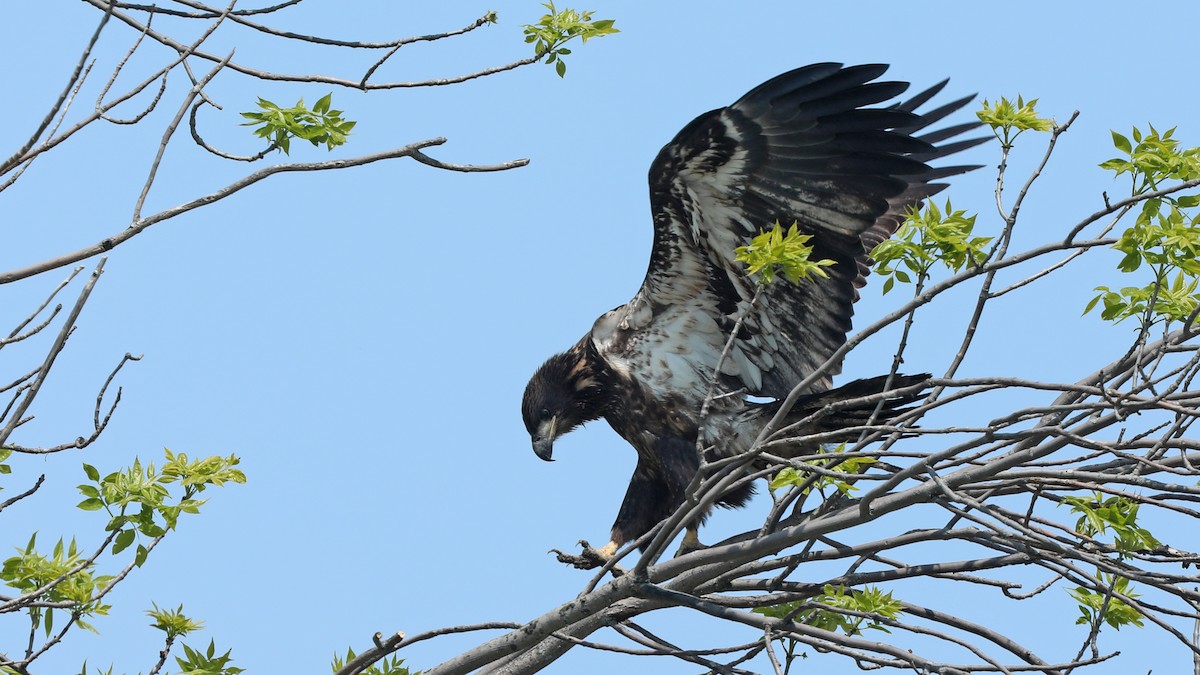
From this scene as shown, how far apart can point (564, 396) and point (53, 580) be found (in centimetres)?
272

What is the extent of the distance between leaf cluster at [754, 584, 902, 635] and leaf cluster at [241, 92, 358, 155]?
189cm

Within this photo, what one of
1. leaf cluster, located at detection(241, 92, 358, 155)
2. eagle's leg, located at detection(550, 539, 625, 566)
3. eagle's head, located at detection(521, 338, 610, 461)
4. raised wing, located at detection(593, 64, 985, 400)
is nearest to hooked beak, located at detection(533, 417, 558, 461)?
eagle's head, located at detection(521, 338, 610, 461)

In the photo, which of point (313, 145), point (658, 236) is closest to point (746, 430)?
point (658, 236)

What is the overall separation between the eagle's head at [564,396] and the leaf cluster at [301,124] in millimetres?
2303

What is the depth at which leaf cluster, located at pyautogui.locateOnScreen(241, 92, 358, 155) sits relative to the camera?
12.0ft

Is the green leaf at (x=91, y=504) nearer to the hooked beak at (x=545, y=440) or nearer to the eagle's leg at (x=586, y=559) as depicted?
the eagle's leg at (x=586, y=559)

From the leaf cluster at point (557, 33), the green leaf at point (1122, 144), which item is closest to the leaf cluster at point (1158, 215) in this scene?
the green leaf at point (1122, 144)

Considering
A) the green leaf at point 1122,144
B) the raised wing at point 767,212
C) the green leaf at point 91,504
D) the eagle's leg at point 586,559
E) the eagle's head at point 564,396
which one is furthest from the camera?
the eagle's head at point 564,396

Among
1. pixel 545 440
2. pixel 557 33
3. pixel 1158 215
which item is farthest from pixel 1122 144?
pixel 545 440

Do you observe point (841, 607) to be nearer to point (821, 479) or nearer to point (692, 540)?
point (821, 479)

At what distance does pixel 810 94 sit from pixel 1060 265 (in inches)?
60.3

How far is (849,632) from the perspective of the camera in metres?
4.25

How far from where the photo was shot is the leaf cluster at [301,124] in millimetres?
3654

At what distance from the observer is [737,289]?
17.5ft
